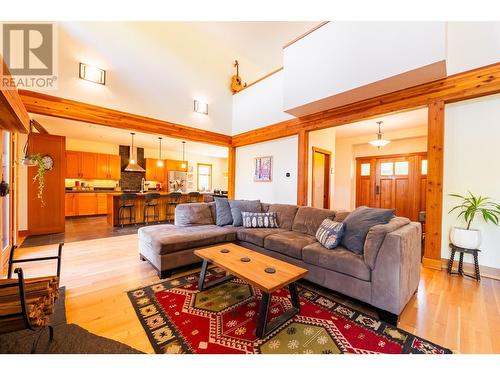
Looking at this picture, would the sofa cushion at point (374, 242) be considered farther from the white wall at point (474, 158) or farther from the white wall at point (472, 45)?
the white wall at point (472, 45)

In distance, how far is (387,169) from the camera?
21.1 ft

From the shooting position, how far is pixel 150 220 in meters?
6.33

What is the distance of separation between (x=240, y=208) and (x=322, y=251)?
1849 millimetres

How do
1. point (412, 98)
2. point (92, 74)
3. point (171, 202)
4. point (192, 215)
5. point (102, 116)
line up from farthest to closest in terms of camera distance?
point (171, 202), point (102, 116), point (92, 74), point (192, 215), point (412, 98)

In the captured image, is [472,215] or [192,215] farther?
[192,215]

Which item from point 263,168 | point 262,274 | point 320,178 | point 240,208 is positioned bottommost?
point 262,274

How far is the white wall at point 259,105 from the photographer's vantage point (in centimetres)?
503

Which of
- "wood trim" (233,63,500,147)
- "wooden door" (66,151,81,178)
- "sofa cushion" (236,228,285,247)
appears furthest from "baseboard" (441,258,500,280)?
"wooden door" (66,151,81,178)

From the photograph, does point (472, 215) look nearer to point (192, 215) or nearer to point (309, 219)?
point (309, 219)

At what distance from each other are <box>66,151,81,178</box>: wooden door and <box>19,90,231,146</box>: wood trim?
163 inches

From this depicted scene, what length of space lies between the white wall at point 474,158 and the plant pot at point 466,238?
282 mm

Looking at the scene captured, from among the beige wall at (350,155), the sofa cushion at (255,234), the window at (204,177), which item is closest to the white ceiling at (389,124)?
the beige wall at (350,155)

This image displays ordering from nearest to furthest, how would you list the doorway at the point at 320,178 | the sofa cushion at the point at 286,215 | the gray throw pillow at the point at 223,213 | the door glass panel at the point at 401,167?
1. the sofa cushion at the point at 286,215
2. the gray throw pillow at the point at 223,213
3. the doorway at the point at 320,178
4. the door glass panel at the point at 401,167

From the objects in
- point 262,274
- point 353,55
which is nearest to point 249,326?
point 262,274
